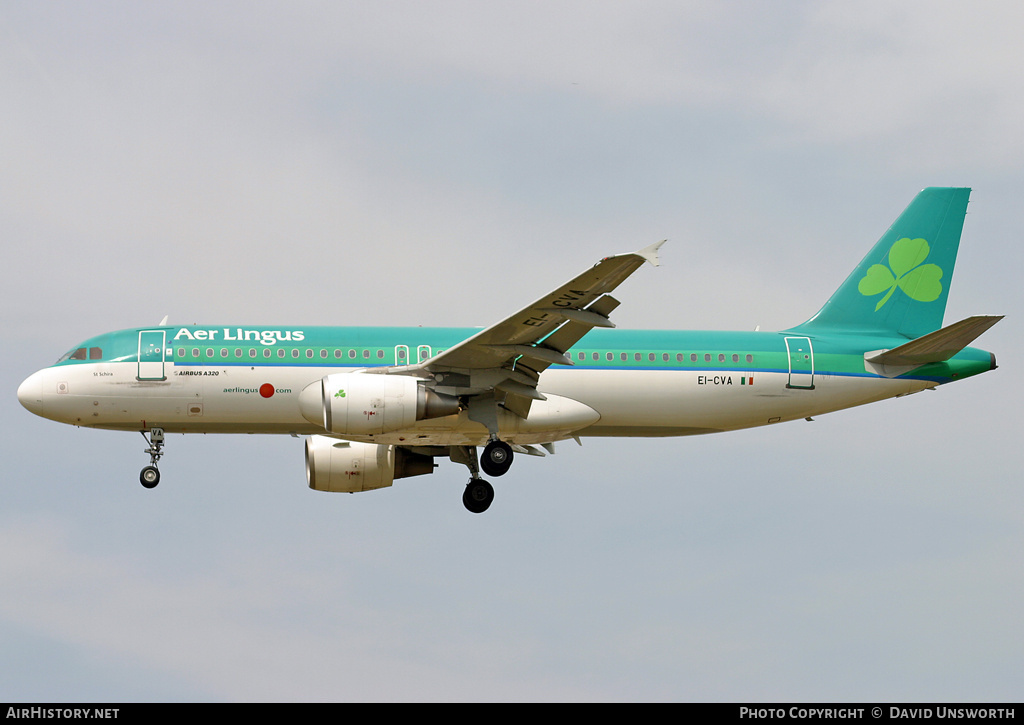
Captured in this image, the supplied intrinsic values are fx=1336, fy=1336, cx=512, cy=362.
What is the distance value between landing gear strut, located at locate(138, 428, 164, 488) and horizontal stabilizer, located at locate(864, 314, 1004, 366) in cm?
1883

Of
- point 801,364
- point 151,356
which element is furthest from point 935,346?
point 151,356

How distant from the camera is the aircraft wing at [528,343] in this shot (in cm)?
2875

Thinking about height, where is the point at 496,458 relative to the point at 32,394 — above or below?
below

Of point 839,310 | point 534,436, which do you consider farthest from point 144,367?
point 839,310

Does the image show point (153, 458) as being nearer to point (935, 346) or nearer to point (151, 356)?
point (151, 356)

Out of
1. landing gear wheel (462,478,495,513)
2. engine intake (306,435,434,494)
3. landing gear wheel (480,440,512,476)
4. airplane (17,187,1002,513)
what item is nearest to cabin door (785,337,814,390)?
airplane (17,187,1002,513)

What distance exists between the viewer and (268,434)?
34.8 meters

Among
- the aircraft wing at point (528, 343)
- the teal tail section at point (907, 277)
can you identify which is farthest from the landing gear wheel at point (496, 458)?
the teal tail section at point (907, 277)

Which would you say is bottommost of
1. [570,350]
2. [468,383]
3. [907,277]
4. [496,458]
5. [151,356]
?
[496,458]

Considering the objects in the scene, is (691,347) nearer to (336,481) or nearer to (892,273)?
(892,273)

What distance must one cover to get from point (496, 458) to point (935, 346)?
1216 cm

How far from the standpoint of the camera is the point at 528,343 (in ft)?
103

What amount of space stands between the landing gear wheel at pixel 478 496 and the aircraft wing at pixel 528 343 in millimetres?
2478

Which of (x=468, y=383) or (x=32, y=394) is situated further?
(x=32, y=394)
